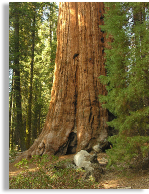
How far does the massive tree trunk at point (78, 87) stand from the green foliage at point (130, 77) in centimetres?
187

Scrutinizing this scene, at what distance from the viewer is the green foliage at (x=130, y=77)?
4.75 metres

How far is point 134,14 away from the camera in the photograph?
525 cm

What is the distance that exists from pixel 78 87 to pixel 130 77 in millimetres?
2911

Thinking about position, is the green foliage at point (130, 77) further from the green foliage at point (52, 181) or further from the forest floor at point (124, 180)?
the green foliage at point (52, 181)

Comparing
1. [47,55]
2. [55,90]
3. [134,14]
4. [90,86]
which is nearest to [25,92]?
[47,55]

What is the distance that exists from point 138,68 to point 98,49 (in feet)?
10.3

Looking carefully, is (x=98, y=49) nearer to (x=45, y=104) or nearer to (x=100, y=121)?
(x=100, y=121)

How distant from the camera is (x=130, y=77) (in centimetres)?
501

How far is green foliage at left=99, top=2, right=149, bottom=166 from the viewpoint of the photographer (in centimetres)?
475

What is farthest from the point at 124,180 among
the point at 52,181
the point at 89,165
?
the point at 52,181

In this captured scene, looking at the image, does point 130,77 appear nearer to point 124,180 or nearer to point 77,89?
point 124,180

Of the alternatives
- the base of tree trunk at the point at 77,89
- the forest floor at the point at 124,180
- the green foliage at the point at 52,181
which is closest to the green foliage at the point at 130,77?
the forest floor at the point at 124,180

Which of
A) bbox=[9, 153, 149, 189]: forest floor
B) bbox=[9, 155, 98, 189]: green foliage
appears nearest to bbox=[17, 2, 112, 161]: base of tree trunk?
bbox=[9, 153, 149, 189]: forest floor
